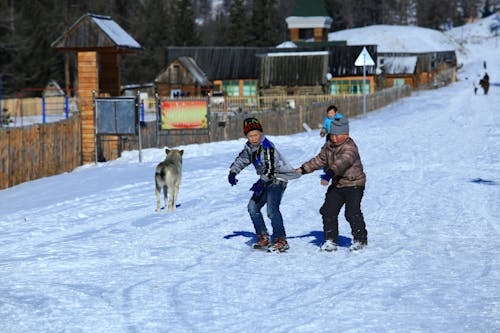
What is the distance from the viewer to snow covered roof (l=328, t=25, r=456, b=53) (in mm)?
136375

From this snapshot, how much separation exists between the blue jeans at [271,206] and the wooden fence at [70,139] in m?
9.95

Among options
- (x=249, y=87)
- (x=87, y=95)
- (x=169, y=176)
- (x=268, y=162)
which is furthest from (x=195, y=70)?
(x=268, y=162)

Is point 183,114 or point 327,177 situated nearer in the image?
point 327,177

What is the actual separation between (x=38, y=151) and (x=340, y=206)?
39.1 feet

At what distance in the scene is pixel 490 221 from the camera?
1145cm

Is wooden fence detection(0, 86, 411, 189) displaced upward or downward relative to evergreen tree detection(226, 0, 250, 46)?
downward

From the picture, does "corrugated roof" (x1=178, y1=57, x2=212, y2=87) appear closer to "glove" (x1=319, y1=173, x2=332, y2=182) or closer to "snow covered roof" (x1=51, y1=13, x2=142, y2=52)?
"snow covered roof" (x1=51, y1=13, x2=142, y2=52)

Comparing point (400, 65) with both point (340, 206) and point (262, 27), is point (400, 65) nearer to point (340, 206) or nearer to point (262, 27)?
point (262, 27)

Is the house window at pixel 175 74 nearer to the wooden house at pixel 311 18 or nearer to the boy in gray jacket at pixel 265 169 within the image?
the wooden house at pixel 311 18

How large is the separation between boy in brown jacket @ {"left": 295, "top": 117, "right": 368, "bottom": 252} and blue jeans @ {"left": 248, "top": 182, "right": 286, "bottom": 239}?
1.11 ft

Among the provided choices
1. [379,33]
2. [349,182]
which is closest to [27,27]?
[349,182]

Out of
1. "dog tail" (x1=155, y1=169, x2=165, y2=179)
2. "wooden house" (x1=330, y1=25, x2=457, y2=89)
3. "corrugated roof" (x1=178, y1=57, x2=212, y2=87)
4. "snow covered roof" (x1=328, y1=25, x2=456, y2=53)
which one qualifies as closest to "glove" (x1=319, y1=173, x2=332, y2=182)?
"dog tail" (x1=155, y1=169, x2=165, y2=179)

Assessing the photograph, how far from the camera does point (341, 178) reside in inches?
357

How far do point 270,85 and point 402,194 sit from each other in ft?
166
